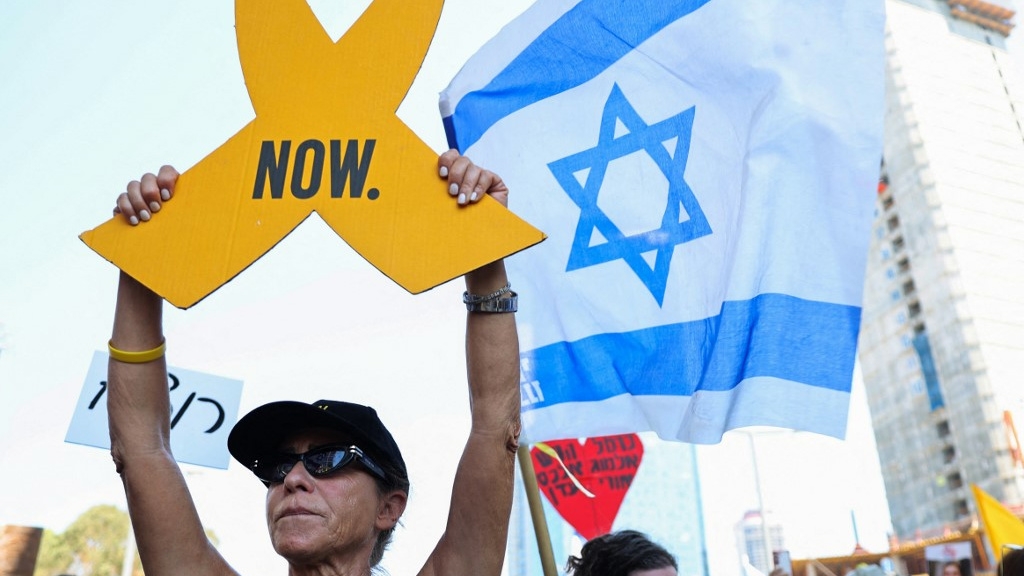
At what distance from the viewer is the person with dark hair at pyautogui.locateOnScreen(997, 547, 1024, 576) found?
277 centimetres

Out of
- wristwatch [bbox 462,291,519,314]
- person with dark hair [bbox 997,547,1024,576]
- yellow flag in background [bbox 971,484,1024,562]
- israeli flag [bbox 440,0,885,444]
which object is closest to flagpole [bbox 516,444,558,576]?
israeli flag [bbox 440,0,885,444]

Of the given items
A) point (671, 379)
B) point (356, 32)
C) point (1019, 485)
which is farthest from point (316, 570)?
point (1019, 485)

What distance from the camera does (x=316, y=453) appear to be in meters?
2.06

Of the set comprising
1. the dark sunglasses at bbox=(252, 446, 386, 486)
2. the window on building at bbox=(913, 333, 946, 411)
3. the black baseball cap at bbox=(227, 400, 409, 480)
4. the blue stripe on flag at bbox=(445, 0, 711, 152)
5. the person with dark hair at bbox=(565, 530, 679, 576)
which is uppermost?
the window on building at bbox=(913, 333, 946, 411)

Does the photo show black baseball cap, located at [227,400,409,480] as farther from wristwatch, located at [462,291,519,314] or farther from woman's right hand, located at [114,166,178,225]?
woman's right hand, located at [114,166,178,225]

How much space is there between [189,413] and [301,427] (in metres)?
3.29

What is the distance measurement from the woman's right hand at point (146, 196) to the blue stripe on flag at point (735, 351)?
2153 mm

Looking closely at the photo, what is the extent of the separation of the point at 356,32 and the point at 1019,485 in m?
66.2

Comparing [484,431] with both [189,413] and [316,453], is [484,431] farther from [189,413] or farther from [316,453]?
[189,413]

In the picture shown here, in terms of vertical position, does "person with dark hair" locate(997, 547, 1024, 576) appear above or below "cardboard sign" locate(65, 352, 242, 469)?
below

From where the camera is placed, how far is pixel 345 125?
2096 mm

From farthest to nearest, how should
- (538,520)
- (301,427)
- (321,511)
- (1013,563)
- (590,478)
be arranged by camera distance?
(590,478)
(538,520)
(1013,563)
(301,427)
(321,511)

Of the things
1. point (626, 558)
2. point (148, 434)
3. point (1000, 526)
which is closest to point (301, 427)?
point (148, 434)

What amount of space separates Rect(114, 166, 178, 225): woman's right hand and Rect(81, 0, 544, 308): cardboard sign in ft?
0.06
